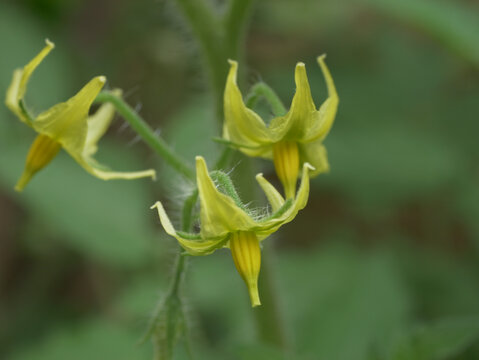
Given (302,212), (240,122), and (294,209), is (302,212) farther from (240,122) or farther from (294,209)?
(294,209)

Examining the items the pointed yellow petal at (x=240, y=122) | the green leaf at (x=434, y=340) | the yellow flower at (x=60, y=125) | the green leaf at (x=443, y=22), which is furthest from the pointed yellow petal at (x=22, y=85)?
the green leaf at (x=443, y=22)

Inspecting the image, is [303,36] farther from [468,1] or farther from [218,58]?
[218,58]

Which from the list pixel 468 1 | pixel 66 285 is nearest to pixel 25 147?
pixel 66 285

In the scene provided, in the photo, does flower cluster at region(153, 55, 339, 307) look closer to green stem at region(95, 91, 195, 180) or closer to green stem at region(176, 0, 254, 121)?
green stem at region(95, 91, 195, 180)

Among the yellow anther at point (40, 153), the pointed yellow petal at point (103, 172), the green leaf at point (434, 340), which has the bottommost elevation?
the green leaf at point (434, 340)

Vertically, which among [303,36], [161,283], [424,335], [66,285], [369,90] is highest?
[303,36]

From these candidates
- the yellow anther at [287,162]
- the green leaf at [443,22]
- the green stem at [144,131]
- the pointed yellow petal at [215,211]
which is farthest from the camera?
the green leaf at [443,22]

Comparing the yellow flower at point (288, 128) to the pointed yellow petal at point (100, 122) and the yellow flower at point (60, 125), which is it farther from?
the pointed yellow petal at point (100, 122)

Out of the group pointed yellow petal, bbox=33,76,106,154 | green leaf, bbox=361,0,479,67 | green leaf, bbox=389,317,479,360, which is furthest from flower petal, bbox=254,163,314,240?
green leaf, bbox=361,0,479,67
